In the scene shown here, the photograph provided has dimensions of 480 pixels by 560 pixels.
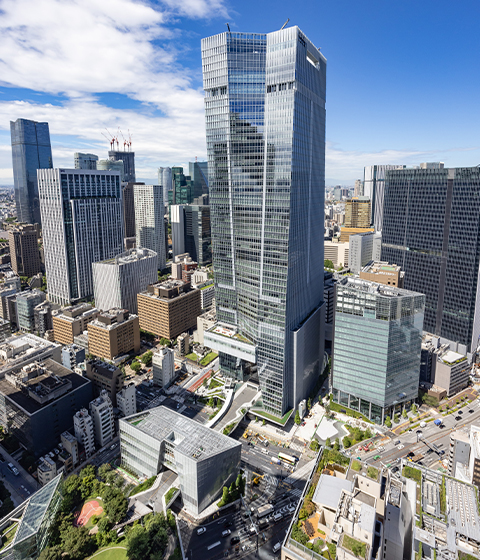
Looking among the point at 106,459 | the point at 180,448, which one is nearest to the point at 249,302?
the point at 180,448

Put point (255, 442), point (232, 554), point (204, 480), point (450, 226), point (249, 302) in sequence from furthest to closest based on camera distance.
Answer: point (450, 226) < point (249, 302) < point (255, 442) < point (204, 480) < point (232, 554)

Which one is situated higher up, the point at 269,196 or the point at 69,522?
the point at 269,196

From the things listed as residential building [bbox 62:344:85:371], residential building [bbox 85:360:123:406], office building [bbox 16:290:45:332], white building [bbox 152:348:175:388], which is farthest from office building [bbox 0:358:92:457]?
office building [bbox 16:290:45:332]

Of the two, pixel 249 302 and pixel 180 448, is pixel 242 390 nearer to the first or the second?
pixel 249 302

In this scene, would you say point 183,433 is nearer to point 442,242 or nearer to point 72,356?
point 72,356

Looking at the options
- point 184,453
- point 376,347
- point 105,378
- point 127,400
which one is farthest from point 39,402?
point 376,347

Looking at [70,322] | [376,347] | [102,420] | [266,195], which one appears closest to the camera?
[266,195]

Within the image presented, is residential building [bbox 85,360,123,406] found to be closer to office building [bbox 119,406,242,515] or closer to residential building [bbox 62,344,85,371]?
residential building [bbox 62,344,85,371]
